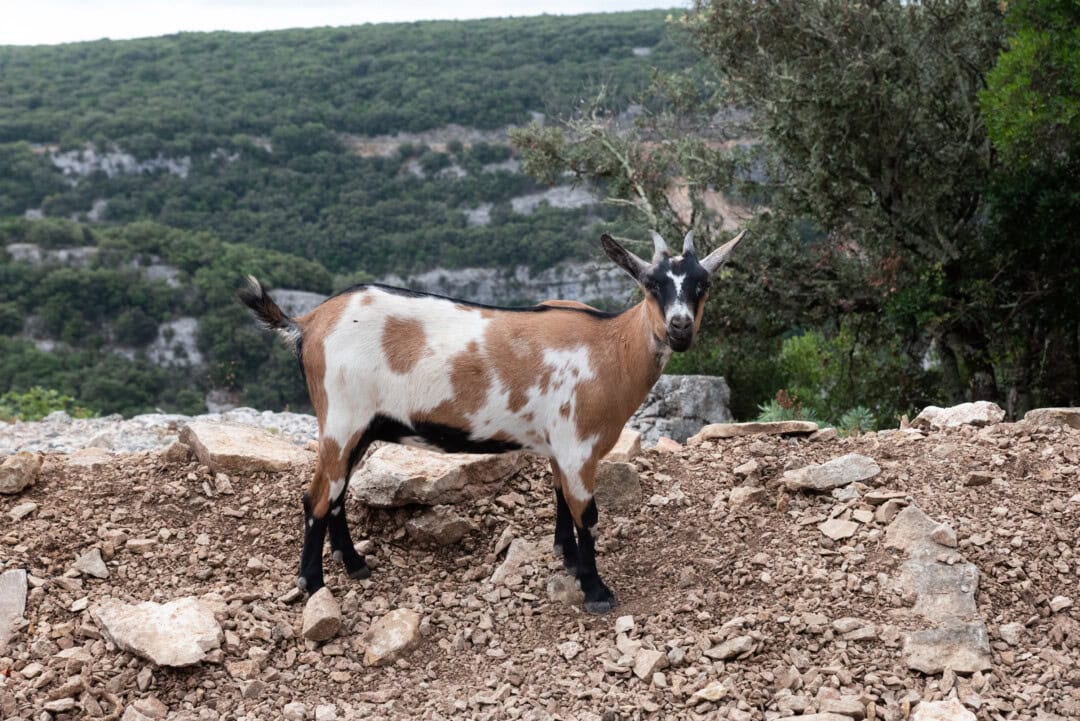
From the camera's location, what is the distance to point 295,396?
25531mm

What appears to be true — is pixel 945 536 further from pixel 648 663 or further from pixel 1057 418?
pixel 1057 418

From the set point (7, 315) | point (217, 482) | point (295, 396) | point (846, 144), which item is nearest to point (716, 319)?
point (846, 144)

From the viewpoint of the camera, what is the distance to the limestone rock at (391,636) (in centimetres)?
521

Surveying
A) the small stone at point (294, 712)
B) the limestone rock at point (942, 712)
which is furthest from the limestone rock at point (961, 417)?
the small stone at point (294, 712)

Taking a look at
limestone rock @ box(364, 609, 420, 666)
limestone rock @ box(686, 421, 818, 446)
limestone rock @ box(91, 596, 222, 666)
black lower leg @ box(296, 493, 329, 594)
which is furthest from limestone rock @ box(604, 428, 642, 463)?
limestone rock @ box(91, 596, 222, 666)

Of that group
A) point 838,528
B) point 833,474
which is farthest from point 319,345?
point 833,474

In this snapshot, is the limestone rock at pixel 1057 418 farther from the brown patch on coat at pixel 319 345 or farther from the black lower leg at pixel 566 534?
the brown patch on coat at pixel 319 345

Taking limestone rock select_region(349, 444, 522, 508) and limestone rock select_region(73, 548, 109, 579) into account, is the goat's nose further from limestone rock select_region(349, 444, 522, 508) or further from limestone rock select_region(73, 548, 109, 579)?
limestone rock select_region(73, 548, 109, 579)

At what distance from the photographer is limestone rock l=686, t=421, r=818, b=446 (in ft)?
23.8

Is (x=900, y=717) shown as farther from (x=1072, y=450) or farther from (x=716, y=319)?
(x=716, y=319)

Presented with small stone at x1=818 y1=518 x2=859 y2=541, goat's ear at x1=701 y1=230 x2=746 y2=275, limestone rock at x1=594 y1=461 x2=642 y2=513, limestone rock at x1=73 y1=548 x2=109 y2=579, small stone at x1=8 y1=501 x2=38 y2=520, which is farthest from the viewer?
limestone rock at x1=594 y1=461 x2=642 y2=513

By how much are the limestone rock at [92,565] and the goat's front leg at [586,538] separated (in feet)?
10.0

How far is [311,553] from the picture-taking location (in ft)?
18.6

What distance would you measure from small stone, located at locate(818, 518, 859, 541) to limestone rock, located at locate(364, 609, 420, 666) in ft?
8.61
